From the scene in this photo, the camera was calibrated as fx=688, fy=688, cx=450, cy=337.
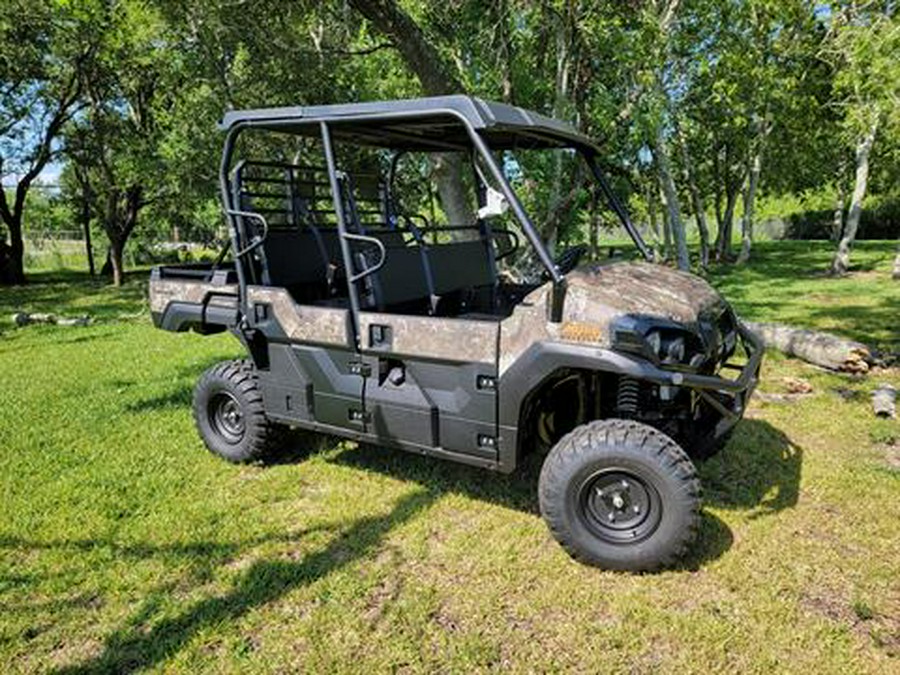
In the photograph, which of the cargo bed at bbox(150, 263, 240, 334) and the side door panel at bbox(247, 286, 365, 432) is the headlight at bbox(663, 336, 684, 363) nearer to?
the side door panel at bbox(247, 286, 365, 432)

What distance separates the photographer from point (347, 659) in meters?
2.63

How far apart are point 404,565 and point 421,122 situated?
88.2 inches

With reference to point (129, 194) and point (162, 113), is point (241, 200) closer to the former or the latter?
point (162, 113)

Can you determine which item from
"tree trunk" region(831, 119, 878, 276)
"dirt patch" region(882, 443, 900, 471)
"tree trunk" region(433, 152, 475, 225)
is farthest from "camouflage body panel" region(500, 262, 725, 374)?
"tree trunk" region(831, 119, 878, 276)

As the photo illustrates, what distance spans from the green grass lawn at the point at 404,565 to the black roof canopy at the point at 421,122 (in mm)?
2005

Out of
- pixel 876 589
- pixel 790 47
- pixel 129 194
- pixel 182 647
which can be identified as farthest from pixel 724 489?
pixel 129 194

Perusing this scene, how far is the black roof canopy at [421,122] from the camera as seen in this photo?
3189mm

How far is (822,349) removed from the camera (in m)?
6.79

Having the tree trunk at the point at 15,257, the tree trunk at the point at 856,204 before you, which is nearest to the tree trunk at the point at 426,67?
the tree trunk at the point at 856,204

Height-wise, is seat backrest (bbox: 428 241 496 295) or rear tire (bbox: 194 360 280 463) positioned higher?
seat backrest (bbox: 428 241 496 295)

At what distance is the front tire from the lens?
9.82 ft

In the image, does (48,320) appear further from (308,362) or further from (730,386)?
(730,386)

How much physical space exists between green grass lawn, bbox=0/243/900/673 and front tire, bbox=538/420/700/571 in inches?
5.3

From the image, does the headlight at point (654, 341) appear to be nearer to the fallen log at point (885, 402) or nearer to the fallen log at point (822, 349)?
the fallen log at point (885, 402)
